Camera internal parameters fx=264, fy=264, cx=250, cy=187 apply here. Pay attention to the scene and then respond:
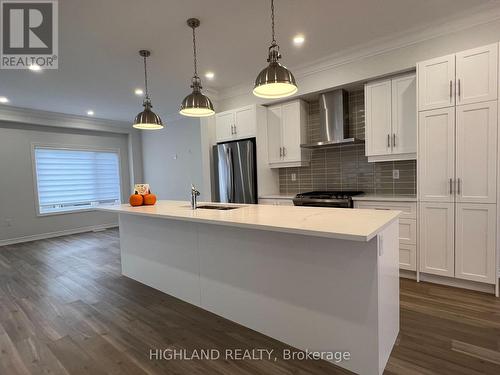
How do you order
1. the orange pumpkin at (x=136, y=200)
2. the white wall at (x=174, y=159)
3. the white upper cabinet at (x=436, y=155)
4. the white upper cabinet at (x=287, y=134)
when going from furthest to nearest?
the white wall at (x=174, y=159), the white upper cabinet at (x=287, y=134), the orange pumpkin at (x=136, y=200), the white upper cabinet at (x=436, y=155)

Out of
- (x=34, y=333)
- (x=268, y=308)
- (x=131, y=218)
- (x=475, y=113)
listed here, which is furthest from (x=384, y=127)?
(x=34, y=333)

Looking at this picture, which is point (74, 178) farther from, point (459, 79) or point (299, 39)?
point (459, 79)

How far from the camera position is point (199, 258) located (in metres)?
2.46

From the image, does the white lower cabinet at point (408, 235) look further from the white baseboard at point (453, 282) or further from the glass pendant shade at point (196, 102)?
the glass pendant shade at point (196, 102)

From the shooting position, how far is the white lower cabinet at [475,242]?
2.48 metres

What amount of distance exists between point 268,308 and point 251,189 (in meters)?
2.38

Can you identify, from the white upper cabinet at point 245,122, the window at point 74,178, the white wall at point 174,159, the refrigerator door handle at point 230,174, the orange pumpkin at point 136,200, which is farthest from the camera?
the white wall at point 174,159

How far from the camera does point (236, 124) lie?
440 centimetres

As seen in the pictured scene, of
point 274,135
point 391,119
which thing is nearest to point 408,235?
point 391,119

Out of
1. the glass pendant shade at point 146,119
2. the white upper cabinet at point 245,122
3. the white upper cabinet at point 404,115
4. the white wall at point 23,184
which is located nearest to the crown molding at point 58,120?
the white wall at point 23,184

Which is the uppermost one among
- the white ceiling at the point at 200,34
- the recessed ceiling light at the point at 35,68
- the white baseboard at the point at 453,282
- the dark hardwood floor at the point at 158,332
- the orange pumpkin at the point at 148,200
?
the white ceiling at the point at 200,34

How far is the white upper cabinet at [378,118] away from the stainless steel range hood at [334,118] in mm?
260

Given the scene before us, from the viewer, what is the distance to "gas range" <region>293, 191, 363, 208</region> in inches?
130

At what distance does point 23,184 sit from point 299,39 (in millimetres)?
6014
